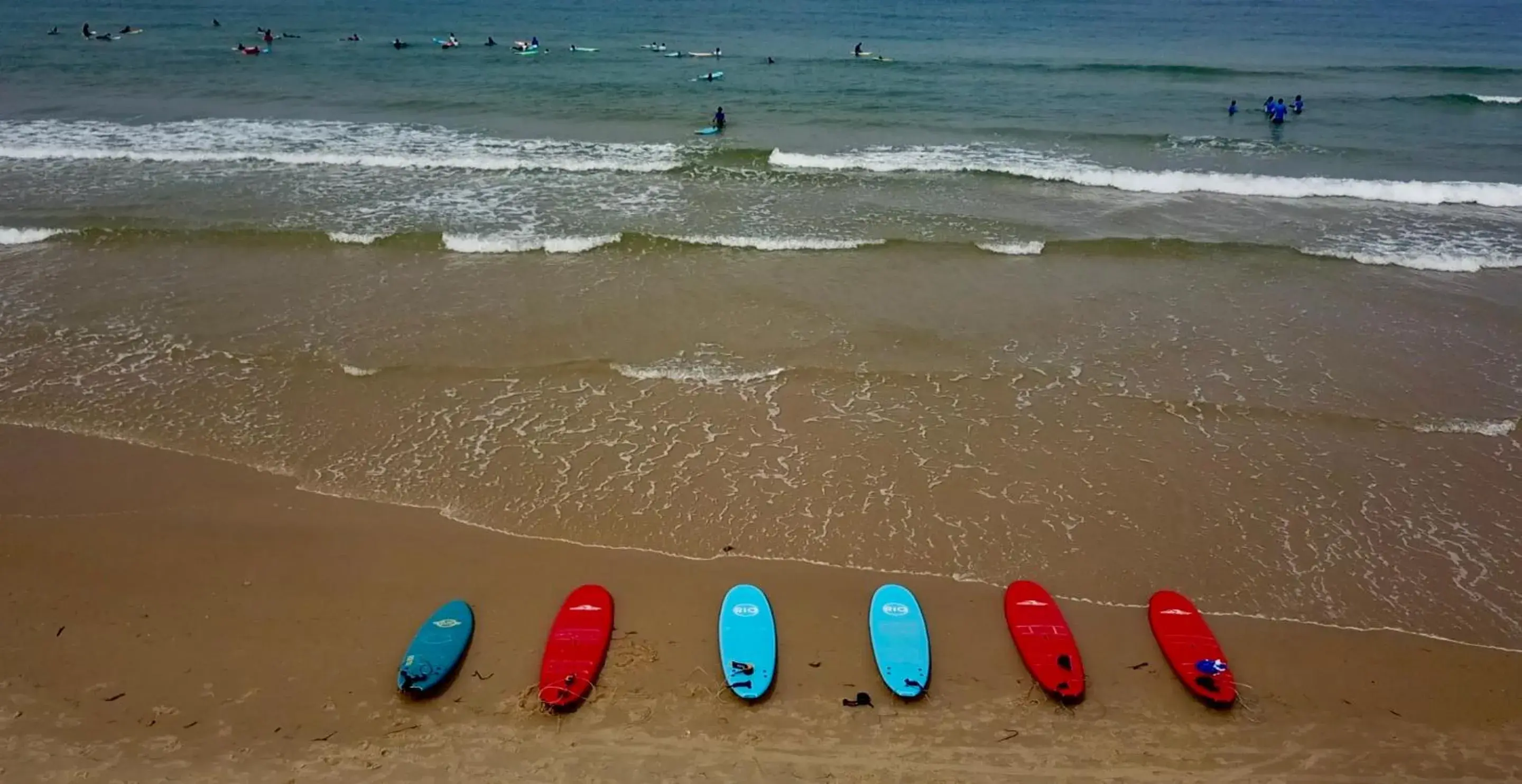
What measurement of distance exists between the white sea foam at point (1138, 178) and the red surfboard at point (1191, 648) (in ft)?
54.7

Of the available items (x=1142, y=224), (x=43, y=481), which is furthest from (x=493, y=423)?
(x=1142, y=224)

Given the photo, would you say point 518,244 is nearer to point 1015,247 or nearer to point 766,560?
point 1015,247

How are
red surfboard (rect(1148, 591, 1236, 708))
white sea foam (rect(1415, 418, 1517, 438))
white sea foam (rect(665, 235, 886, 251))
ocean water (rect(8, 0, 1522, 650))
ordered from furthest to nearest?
white sea foam (rect(665, 235, 886, 251)) → white sea foam (rect(1415, 418, 1517, 438)) → ocean water (rect(8, 0, 1522, 650)) → red surfboard (rect(1148, 591, 1236, 708))

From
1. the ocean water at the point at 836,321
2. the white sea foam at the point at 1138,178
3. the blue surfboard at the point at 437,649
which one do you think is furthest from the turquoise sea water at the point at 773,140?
the blue surfboard at the point at 437,649

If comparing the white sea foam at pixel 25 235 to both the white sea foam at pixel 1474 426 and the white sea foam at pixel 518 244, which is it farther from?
the white sea foam at pixel 1474 426

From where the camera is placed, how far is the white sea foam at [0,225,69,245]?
16.7 metres

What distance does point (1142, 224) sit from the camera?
19.1 m

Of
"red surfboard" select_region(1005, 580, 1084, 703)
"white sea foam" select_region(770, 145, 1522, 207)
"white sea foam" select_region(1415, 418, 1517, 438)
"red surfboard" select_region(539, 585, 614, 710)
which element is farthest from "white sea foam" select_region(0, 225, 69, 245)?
"white sea foam" select_region(1415, 418, 1517, 438)

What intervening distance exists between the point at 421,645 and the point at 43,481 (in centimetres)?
607

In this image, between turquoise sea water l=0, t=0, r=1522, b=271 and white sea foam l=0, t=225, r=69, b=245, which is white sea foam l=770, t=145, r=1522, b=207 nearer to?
turquoise sea water l=0, t=0, r=1522, b=271

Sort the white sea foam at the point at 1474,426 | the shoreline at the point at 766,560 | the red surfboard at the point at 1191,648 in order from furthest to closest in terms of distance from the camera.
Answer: the white sea foam at the point at 1474,426 < the shoreline at the point at 766,560 < the red surfboard at the point at 1191,648

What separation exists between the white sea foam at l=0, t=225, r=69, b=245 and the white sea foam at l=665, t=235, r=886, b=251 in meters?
12.9

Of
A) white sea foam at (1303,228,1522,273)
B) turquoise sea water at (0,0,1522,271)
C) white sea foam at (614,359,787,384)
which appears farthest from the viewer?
turquoise sea water at (0,0,1522,271)

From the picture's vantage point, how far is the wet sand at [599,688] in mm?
6641
